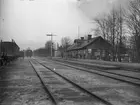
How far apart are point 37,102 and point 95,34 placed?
127 feet

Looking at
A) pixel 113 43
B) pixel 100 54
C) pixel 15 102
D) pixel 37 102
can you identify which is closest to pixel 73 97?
pixel 37 102

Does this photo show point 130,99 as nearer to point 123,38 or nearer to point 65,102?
point 65,102

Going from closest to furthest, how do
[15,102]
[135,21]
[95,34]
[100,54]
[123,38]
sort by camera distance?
1. [15,102]
2. [135,21]
3. [123,38]
4. [95,34]
5. [100,54]

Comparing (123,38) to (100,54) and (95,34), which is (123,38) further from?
(100,54)

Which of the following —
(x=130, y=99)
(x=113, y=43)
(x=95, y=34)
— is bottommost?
(x=130, y=99)

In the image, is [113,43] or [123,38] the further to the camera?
[113,43]

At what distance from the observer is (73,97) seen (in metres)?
6.19

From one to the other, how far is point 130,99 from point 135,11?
27.1m

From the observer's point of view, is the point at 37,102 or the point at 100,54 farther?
the point at 100,54

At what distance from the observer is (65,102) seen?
5.53 m

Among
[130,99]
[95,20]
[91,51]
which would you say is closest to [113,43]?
[95,20]

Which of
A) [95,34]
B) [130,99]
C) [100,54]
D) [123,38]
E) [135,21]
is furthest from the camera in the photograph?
[100,54]

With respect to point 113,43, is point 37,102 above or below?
below

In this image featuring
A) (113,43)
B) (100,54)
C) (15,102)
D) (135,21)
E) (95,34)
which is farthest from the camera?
(100,54)
